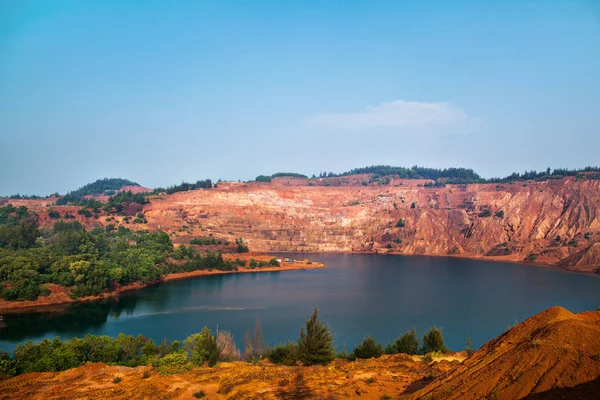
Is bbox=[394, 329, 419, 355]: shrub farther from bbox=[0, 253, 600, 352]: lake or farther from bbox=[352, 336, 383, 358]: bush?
bbox=[0, 253, 600, 352]: lake

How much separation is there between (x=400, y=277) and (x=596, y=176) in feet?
200

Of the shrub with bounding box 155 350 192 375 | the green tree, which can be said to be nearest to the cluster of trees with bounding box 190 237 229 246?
the shrub with bounding box 155 350 192 375

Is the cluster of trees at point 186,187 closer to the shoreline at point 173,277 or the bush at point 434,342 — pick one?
the shoreline at point 173,277

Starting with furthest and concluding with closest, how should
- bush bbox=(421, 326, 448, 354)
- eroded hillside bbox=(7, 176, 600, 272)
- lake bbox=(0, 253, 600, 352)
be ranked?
eroded hillside bbox=(7, 176, 600, 272) → lake bbox=(0, 253, 600, 352) → bush bbox=(421, 326, 448, 354)

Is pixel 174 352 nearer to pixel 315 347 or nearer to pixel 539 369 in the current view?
pixel 315 347

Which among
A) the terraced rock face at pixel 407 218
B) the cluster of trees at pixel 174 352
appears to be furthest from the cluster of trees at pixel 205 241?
the cluster of trees at pixel 174 352

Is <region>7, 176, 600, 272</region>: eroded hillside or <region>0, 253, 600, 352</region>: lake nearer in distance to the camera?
<region>0, 253, 600, 352</region>: lake

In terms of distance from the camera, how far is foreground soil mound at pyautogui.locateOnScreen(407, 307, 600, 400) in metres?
8.24

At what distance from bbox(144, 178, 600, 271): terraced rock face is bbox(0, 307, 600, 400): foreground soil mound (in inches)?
2774

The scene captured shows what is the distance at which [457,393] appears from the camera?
9.42 m

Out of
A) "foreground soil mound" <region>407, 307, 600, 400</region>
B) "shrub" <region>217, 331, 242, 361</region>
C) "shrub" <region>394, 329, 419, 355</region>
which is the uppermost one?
"foreground soil mound" <region>407, 307, 600, 400</region>

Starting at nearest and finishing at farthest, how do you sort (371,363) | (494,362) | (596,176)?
(494,362) → (371,363) → (596,176)

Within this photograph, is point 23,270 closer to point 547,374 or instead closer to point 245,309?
point 245,309

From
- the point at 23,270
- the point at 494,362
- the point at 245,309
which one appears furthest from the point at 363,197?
the point at 494,362
